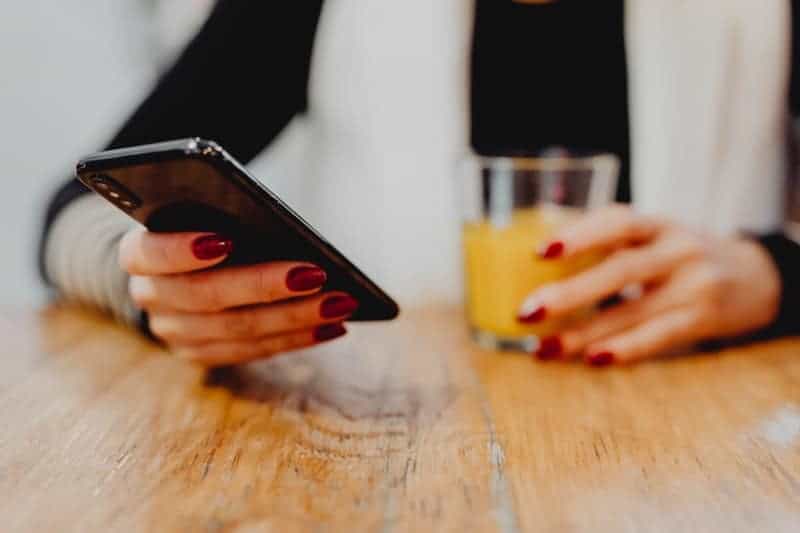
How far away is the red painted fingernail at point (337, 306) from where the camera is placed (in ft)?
1.94

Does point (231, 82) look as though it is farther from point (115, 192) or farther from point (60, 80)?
point (60, 80)

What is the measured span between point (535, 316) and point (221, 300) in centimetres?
26

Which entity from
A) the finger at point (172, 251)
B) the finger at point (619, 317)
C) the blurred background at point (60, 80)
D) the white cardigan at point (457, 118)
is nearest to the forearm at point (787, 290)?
the finger at point (619, 317)

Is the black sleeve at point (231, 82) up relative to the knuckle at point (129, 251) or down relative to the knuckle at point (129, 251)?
up

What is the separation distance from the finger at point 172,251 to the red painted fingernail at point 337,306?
0.08m

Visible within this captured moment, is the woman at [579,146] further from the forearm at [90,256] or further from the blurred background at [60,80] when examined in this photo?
the blurred background at [60,80]

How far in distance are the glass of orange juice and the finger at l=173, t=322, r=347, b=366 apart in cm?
16

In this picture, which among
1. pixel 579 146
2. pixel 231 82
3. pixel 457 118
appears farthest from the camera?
pixel 457 118

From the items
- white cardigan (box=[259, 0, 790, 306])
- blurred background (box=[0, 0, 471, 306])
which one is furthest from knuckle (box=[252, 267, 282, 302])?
white cardigan (box=[259, 0, 790, 306])

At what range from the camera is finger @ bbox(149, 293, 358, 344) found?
1.97ft

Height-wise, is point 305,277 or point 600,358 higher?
point 305,277

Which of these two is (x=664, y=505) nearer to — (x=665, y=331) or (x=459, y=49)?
(x=665, y=331)

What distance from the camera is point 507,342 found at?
2.42 ft

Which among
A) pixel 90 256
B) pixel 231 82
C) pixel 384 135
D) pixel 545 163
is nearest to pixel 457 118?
pixel 384 135
